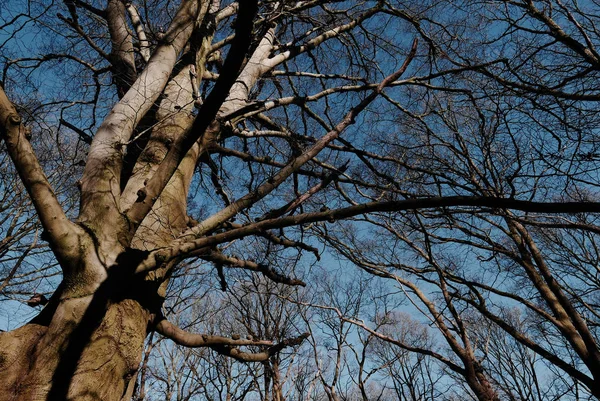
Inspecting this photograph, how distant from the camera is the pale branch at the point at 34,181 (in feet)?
6.15

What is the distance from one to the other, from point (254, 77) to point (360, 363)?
4316mm

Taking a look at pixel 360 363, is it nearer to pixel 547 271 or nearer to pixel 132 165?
pixel 547 271

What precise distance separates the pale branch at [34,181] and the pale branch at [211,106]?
1.18 ft

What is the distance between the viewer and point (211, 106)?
1860mm

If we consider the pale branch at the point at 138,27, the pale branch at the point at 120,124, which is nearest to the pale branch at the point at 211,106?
the pale branch at the point at 120,124

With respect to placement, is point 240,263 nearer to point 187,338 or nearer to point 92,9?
point 187,338

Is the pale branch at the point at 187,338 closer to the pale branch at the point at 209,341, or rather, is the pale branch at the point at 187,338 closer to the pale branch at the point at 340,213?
the pale branch at the point at 209,341

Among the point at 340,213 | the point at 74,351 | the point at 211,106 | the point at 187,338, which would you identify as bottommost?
the point at 74,351

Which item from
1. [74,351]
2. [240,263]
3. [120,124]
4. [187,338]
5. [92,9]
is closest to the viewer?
[74,351]

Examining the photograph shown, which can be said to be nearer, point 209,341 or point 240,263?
point 209,341

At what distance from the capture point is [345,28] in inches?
187

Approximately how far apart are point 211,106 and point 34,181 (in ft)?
3.17

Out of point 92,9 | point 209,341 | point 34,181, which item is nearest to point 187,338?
point 209,341

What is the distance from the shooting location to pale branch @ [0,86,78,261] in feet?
→ 6.15
